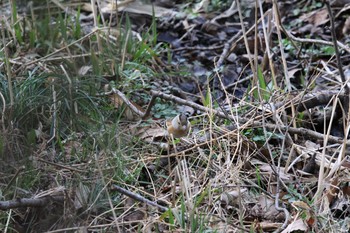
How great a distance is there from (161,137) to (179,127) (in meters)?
0.28

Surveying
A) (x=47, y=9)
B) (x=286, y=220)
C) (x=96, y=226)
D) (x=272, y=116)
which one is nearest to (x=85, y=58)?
(x=47, y=9)

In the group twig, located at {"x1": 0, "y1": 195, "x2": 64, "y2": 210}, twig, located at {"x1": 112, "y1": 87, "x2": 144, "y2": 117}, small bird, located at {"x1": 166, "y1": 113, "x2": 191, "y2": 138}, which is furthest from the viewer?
twig, located at {"x1": 112, "y1": 87, "x2": 144, "y2": 117}

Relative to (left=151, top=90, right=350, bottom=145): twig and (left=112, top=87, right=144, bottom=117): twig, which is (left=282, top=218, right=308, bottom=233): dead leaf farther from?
(left=112, top=87, right=144, bottom=117): twig

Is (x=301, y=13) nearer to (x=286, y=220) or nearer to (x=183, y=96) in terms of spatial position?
(x=183, y=96)

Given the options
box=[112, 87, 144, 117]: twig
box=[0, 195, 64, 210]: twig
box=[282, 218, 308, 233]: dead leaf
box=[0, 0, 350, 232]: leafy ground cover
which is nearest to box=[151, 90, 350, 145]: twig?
box=[0, 0, 350, 232]: leafy ground cover

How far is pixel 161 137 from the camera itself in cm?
282

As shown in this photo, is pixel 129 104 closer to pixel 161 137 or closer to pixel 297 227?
pixel 161 137

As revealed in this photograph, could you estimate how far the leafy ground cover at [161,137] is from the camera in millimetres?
2229

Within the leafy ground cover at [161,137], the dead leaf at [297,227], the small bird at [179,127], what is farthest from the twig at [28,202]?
the dead leaf at [297,227]

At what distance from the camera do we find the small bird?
2.54m

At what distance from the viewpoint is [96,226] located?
2.18m

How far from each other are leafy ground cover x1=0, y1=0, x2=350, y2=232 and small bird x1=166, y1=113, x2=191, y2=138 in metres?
0.06

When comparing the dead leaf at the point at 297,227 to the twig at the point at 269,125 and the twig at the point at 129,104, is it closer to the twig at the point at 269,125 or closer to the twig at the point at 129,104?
the twig at the point at 269,125

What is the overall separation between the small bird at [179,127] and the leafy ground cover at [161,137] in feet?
0.20
